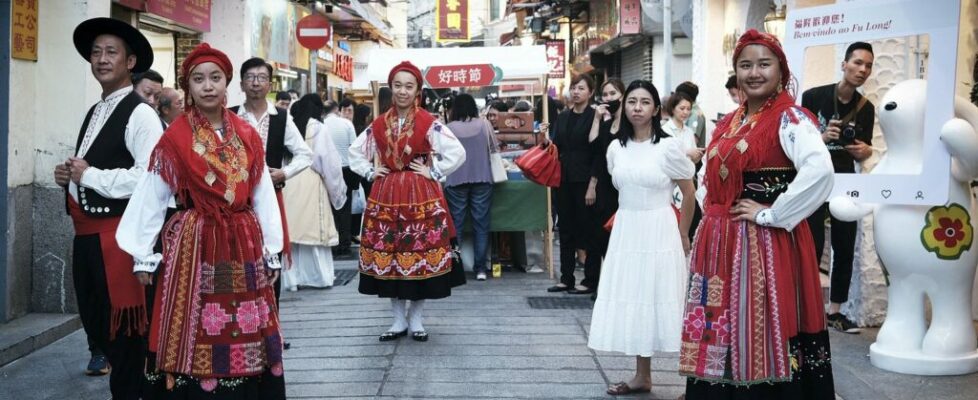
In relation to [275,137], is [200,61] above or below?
above

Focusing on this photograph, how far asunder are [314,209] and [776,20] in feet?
19.0

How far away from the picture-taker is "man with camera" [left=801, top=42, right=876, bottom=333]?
698 centimetres

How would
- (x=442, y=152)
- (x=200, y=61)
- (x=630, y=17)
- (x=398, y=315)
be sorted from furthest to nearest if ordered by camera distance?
(x=630, y=17) → (x=398, y=315) → (x=442, y=152) → (x=200, y=61)

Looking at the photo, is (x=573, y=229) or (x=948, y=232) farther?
(x=573, y=229)

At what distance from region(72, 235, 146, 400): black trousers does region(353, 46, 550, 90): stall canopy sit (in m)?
6.20

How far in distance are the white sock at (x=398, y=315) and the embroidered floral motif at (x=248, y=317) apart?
3.02 metres

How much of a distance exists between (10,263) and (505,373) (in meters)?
3.78

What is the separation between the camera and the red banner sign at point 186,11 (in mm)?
11172

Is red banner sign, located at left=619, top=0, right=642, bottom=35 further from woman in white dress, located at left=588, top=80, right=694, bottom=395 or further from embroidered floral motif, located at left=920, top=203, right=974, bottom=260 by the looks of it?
woman in white dress, located at left=588, top=80, right=694, bottom=395

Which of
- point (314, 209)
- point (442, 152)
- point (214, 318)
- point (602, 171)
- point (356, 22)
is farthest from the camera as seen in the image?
point (356, 22)

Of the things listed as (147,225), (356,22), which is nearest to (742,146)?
(147,225)

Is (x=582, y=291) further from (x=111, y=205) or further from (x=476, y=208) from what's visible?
(x=111, y=205)

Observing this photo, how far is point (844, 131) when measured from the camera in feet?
23.2

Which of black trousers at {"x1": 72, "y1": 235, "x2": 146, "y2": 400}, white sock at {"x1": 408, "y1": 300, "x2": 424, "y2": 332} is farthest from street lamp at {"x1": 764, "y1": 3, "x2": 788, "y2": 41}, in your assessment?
black trousers at {"x1": 72, "y1": 235, "x2": 146, "y2": 400}
